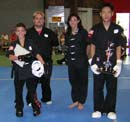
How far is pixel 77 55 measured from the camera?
193 inches

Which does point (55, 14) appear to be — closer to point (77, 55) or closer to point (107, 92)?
point (77, 55)

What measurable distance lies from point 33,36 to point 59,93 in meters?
1.74

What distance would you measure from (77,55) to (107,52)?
0.71 meters

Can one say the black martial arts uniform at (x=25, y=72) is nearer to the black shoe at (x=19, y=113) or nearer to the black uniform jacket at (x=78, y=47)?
the black shoe at (x=19, y=113)

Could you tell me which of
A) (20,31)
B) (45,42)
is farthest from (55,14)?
(20,31)

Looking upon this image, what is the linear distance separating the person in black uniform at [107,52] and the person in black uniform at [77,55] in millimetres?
466

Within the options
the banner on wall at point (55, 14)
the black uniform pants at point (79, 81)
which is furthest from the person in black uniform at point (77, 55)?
the banner on wall at point (55, 14)

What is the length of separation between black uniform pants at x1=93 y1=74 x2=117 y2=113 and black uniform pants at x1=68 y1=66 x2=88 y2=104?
52 cm

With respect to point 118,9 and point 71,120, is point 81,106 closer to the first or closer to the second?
point 71,120

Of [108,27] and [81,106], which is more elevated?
[108,27]

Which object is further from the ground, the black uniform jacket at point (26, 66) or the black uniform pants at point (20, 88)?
the black uniform jacket at point (26, 66)

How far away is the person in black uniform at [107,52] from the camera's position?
4.28 m

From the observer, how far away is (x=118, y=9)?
1623 cm

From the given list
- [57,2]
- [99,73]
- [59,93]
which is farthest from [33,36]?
[57,2]
